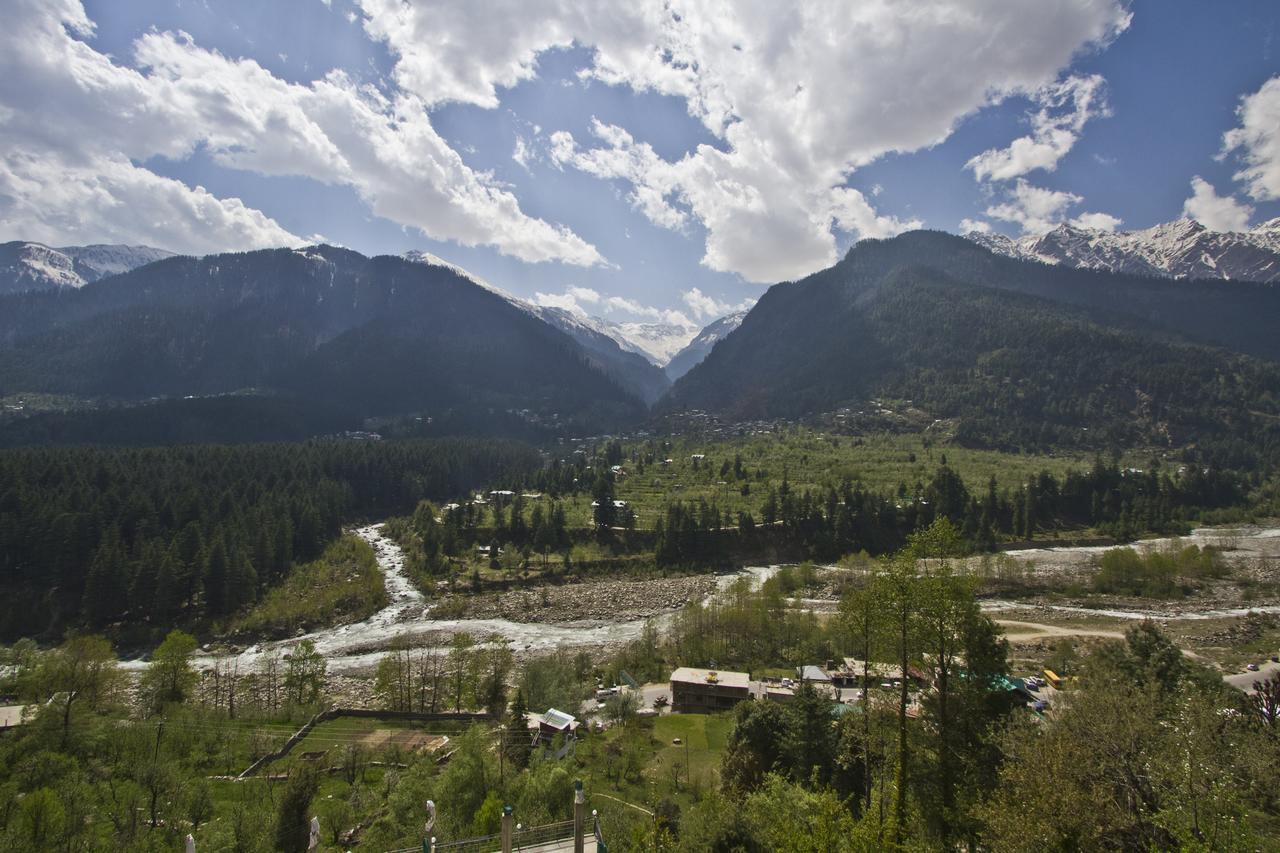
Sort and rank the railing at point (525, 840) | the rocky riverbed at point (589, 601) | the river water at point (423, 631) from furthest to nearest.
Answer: the rocky riverbed at point (589, 601) < the river water at point (423, 631) < the railing at point (525, 840)

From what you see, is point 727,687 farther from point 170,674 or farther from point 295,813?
point 170,674

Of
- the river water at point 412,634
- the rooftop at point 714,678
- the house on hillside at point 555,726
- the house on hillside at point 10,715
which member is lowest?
the river water at point 412,634

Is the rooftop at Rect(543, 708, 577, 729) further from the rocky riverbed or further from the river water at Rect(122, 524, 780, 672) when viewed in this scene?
the rocky riverbed

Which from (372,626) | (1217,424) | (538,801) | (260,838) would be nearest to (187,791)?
(260,838)

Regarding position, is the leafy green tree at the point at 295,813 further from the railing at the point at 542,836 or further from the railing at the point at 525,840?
the railing at the point at 542,836

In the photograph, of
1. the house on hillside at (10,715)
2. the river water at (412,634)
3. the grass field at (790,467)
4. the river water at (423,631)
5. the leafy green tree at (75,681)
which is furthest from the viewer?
the grass field at (790,467)

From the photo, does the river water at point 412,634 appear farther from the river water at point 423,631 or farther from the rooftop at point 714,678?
the rooftop at point 714,678

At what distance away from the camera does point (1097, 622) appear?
63344 millimetres

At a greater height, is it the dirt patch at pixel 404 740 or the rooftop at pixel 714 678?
the rooftop at pixel 714 678

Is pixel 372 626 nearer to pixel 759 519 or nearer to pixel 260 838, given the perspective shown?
pixel 260 838

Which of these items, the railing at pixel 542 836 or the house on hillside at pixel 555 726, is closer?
the railing at pixel 542 836

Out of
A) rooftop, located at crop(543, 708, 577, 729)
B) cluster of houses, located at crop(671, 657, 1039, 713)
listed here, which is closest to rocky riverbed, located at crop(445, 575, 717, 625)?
cluster of houses, located at crop(671, 657, 1039, 713)

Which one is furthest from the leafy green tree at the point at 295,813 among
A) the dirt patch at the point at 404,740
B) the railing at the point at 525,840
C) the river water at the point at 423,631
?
the river water at the point at 423,631

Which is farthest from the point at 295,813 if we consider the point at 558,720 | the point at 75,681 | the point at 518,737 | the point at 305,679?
the point at 305,679
